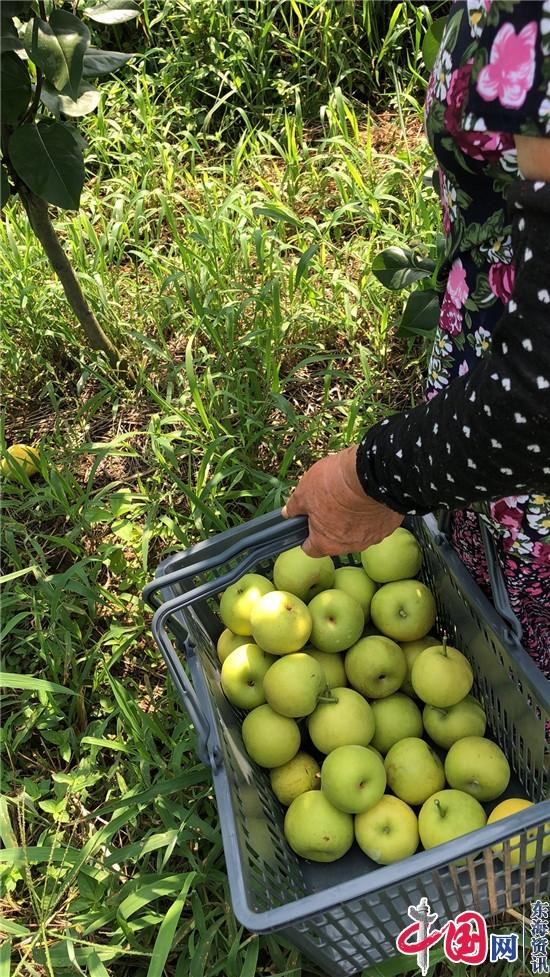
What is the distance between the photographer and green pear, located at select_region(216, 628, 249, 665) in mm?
1634

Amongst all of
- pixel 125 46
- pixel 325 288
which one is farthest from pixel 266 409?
pixel 125 46

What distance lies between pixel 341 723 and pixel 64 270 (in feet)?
4.54

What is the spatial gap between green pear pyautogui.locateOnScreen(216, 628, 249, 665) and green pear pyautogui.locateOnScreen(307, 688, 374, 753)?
21 centimetres

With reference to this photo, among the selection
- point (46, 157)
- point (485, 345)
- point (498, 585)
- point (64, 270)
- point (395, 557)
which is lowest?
point (395, 557)

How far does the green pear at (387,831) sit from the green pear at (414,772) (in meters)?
0.04

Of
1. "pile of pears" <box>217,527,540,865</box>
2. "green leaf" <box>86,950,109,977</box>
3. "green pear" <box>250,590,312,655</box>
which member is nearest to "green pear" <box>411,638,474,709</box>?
"pile of pears" <box>217,527,540,865</box>

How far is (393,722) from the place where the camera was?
157cm

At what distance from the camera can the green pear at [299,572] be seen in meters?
1.60

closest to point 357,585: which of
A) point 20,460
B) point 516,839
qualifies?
point 516,839

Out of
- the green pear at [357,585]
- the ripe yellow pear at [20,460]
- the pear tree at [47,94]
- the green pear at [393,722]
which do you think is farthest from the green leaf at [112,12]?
the green pear at [393,722]

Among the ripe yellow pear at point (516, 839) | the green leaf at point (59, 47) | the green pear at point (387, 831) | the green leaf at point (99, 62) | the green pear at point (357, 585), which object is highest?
the green leaf at point (59, 47)

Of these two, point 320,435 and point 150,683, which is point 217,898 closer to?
point 150,683

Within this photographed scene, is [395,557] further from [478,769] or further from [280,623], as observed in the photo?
[478,769]

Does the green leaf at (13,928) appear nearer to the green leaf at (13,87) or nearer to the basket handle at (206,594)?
the basket handle at (206,594)
